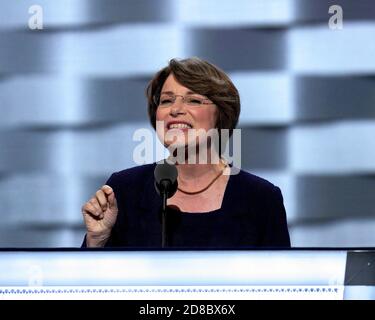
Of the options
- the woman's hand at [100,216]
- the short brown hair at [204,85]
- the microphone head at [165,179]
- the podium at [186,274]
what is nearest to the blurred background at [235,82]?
the short brown hair at [204,85]

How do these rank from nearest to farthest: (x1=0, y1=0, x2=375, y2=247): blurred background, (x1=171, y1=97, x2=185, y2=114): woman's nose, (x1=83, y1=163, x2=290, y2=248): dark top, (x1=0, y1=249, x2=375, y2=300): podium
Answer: (x1=0, y1=249, x2=375, y2=300): podium < (x1=83, y1=163, x2=290, y2=248): dark top < (x1=171, y1=97, x2=185, y2=114): woman's nose < (x1=0, y1=0, x2=375, y2=247): blurred background

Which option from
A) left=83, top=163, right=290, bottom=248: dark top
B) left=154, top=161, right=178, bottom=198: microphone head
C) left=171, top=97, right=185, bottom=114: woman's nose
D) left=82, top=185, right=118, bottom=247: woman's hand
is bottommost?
left=83, top=163, right=290, bottom=248: dark top

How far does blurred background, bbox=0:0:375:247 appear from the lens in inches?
96.3

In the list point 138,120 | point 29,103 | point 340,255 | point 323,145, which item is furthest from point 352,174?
point 340,255

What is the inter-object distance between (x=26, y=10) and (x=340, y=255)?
1750mm

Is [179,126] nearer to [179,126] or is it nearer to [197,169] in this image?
[179,126]

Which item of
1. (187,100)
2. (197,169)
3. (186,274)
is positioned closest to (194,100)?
(187,100)

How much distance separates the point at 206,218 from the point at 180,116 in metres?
0.31

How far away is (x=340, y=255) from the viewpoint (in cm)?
99

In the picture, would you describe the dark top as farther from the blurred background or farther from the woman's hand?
the blurred background

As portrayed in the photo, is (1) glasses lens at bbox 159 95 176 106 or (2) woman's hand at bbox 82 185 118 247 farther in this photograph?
(1) glasses lens at bbox 159 95 176 106

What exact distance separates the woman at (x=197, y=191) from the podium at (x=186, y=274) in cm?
58

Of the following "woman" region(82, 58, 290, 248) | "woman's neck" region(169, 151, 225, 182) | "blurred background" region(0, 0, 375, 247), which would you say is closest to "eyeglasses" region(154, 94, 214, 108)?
"woman" region(82, 58, 290, 248)
